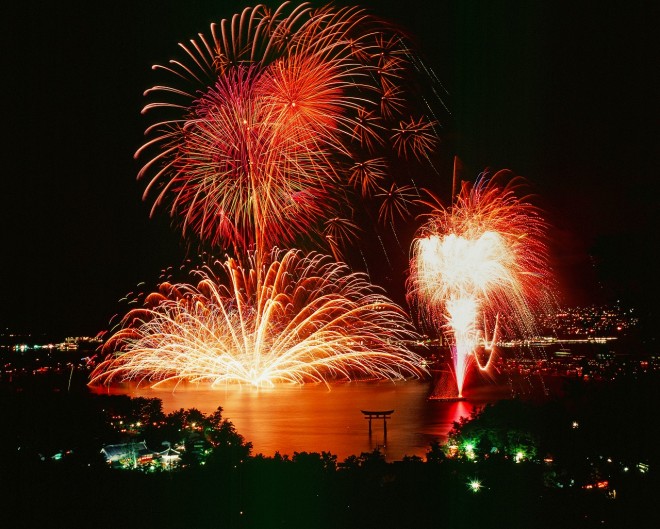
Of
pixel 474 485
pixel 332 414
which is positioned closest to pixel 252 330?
pixel 332 414

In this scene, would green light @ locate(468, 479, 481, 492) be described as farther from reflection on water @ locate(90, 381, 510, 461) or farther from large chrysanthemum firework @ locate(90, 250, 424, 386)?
large chrysanthemum firework @ locate(90, 250, 424, 386)

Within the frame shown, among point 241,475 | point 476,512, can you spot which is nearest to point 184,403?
point 241,475

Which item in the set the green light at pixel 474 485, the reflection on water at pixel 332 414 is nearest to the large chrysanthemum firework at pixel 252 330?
the reflection on water at pixel 332 414

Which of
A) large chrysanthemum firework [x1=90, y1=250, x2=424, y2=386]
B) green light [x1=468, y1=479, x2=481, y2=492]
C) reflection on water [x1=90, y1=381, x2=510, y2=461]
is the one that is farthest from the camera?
large chrysanthemum firework [x1=90, y1=250, x2=424, y2=386]

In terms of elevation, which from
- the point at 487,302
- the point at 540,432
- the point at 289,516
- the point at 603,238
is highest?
the point at 487,302

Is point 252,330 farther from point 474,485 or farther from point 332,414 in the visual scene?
point 474,485

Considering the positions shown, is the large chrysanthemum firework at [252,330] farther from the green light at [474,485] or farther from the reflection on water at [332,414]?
the green light at [474,485]

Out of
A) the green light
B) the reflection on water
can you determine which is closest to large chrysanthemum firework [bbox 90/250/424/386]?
the reflection on water

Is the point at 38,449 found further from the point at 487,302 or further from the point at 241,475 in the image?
the point at 487,302
